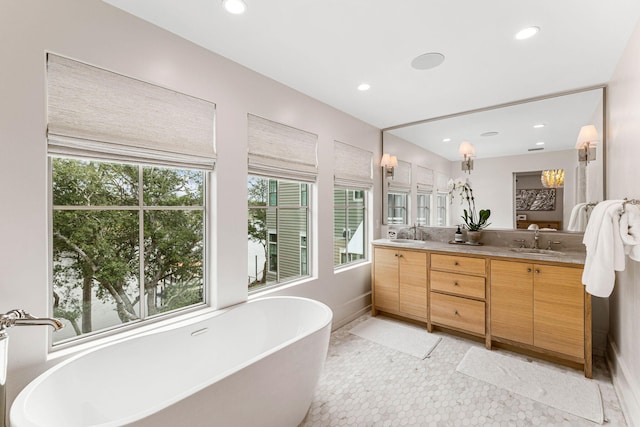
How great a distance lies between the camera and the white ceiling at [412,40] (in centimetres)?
166

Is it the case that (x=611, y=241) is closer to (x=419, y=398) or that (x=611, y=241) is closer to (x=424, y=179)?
(x=419, y=398)

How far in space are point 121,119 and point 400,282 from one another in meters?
3.03

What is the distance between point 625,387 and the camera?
1897mm

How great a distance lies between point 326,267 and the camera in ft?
10.4

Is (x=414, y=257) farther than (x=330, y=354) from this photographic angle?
Yes

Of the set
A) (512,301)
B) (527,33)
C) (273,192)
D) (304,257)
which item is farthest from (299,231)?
(527,33)

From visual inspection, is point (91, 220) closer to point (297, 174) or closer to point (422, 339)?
point (297, 174)

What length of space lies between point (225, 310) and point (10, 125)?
162cm

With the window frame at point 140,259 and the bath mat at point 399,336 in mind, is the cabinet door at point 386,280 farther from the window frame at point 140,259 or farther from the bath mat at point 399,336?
the window frame at point 140,259

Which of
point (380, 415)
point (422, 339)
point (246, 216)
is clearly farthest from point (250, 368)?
point (422, 339)

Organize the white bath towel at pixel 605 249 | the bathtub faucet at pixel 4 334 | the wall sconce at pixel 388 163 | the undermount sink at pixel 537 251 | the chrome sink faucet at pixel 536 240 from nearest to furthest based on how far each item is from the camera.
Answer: the bathtub faucet at pixel 4 334, the white bath towel at pixel 605 249, the undermount sink at pixel 537 251, the chrome sink faucet at pixel 536 240, the wall sconce at pixel 388 163

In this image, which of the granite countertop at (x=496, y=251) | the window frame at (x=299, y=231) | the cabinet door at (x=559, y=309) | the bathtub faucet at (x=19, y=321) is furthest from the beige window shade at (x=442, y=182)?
the bathtub faucet at (x=19, y=321)

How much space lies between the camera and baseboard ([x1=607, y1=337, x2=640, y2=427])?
1.69 m

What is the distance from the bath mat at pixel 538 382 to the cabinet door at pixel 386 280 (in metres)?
0.95
